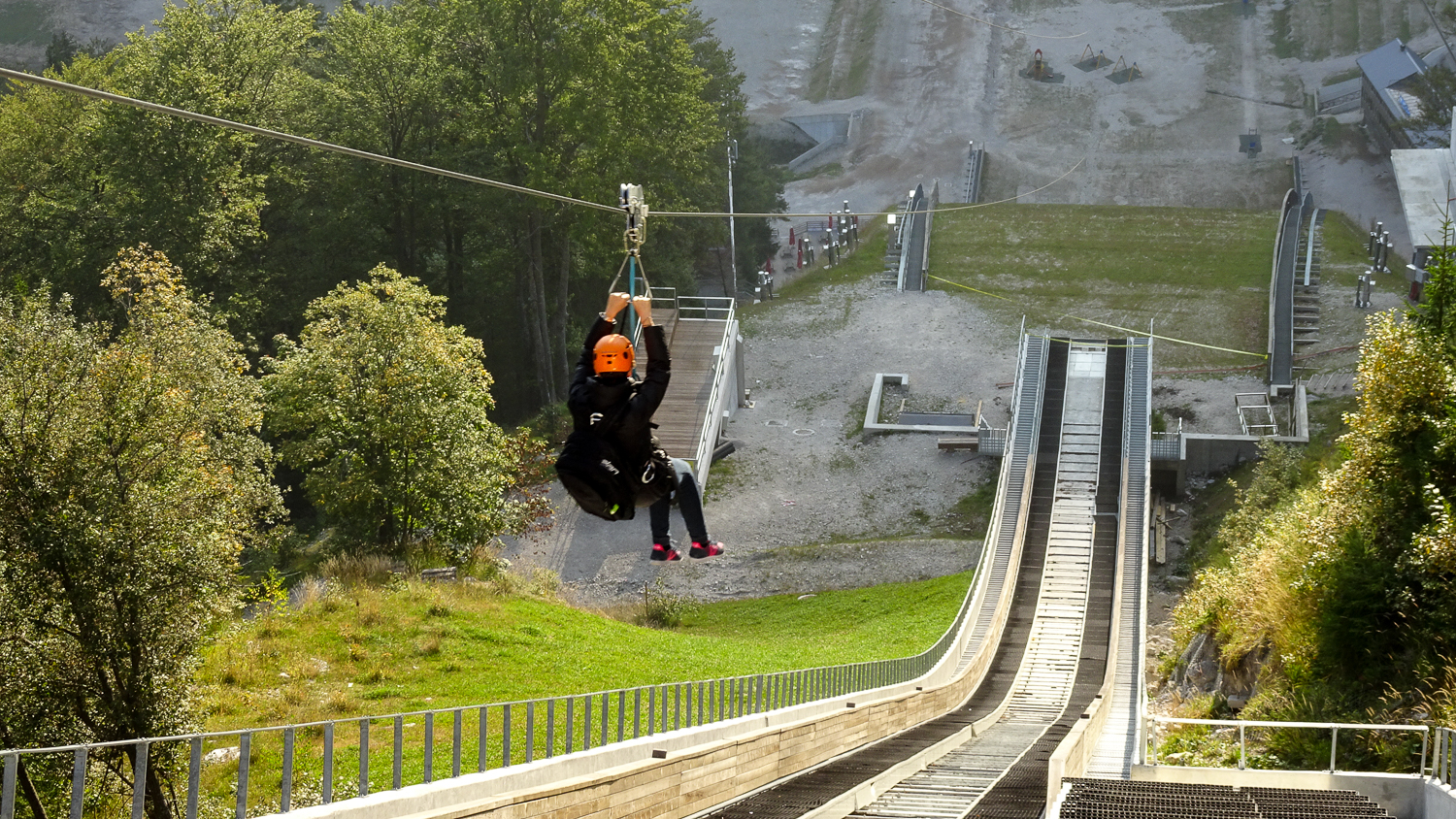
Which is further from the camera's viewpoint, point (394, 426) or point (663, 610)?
point (663, 610)

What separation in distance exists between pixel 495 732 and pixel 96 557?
20.6 ft

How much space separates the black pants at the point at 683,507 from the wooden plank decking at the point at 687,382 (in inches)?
1213

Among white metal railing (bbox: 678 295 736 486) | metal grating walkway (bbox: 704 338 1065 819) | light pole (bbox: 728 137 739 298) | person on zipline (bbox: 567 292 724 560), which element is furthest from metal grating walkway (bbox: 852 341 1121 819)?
light pole (bbox: 728 137 739 298)

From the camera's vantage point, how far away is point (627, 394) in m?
12.3

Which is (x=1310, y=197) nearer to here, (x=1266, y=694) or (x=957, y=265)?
(x=957, y=265)

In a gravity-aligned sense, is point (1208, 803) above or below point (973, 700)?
above

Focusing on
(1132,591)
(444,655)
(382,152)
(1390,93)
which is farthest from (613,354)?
(1390,93)

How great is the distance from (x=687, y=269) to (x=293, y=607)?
33776 mm

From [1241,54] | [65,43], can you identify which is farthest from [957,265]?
[65,43]

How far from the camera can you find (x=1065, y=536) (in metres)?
41.5

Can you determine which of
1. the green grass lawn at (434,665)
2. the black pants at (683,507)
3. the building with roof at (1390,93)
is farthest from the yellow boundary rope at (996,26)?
the black pants at (683,507)

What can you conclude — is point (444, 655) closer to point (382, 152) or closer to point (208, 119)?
point (208, 119)

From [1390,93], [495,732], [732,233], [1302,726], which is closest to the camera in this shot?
[1302,726]

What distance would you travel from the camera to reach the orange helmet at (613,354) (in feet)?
40.2
